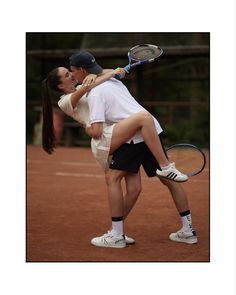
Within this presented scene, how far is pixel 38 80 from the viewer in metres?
15.2

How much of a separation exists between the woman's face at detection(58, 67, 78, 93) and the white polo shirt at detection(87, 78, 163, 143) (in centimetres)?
25

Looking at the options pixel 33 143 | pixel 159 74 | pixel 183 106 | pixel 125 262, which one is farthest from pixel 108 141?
pixel 159 74

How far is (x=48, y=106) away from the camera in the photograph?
12.0ft

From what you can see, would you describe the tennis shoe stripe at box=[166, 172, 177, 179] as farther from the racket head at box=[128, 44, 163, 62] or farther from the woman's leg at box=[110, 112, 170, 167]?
the racket head at box=[128, 44, 163, 62]

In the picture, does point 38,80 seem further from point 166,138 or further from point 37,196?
point 37,196

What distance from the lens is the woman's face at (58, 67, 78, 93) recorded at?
3.63 metres

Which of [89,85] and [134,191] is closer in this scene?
[89,85]

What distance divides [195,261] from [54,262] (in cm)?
97

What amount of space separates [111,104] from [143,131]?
0.97 ft

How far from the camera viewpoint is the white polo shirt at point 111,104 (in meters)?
3.41

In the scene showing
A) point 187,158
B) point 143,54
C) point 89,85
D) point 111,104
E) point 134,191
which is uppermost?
point 143,54

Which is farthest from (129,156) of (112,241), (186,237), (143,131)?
(186,237)

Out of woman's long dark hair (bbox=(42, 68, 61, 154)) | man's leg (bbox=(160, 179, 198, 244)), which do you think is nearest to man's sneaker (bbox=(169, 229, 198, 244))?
man's leg (bbox=(160, 179, 198, 244))

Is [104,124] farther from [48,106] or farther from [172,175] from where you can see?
[172,175]
